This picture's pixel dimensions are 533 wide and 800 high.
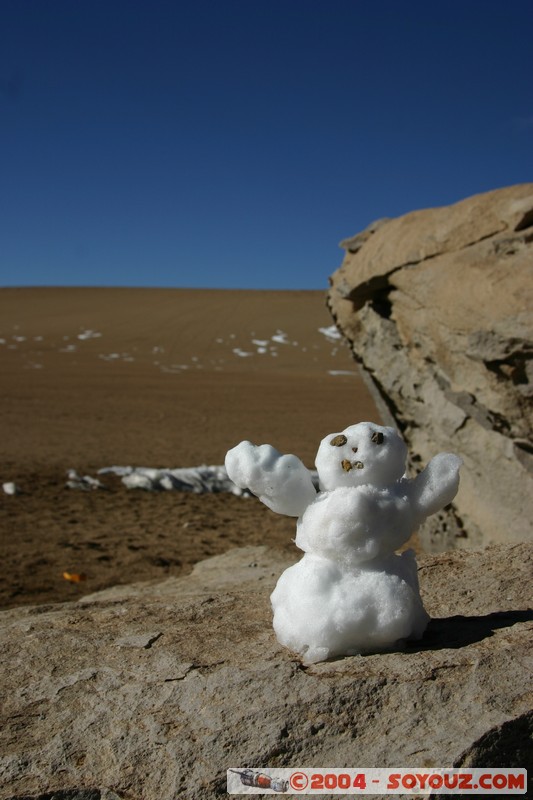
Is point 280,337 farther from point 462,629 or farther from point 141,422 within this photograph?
point 462,629

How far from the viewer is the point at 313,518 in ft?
9.32

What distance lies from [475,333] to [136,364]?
2251cm

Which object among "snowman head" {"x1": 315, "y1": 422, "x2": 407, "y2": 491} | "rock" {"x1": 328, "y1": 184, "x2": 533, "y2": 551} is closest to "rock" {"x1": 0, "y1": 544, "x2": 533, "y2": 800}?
"snowman head" {"x1": 315, "y1": 422, "x2": 407, "y2": 491}

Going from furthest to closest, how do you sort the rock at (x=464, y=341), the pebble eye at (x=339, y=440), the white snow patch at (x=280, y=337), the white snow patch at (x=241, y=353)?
the white snow patch at (x=280, y=337) < the white snow patch at (x=241, y=353) < the rock at (x=464, y=341) < the pebble eye at (x=339, y=440)

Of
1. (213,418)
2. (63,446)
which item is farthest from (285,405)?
(63,446)

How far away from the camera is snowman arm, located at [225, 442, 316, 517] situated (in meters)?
2.85

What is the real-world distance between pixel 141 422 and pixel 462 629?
12927 mm

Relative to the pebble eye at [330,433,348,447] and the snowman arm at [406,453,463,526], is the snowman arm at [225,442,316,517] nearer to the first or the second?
the pebble eye at [330,433,348,447]

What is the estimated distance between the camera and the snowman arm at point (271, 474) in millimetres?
2852

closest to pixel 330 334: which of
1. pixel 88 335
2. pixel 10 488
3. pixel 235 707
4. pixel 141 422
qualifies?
pixel 88 335

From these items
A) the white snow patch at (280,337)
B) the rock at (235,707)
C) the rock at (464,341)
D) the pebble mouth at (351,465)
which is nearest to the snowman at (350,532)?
the pebble mouth at (351,465)

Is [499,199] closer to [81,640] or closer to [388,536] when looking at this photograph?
[388,536]

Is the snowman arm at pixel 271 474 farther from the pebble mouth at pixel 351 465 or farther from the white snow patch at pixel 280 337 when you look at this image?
the white snow patch at pixel 280 337

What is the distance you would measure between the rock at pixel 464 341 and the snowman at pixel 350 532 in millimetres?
2374
